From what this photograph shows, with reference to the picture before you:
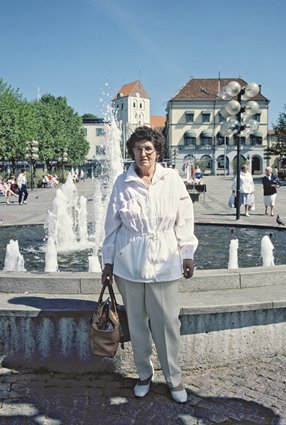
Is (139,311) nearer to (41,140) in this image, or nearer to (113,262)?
(113,262)

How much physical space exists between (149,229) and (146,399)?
1.33 metres

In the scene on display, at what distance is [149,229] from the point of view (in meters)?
3.68

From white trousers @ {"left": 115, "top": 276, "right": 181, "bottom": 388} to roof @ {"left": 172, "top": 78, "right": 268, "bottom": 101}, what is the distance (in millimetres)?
79544

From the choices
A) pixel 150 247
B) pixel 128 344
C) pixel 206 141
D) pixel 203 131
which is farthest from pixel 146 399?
pixel 203 131

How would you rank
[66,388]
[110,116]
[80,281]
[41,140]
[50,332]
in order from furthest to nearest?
[41,140], [110,116], [80,281], [50,332], [66,388]

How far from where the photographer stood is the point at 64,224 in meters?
10.9

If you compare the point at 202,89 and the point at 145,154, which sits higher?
the point at 202,89

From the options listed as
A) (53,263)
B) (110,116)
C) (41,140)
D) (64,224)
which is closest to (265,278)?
(53,263)

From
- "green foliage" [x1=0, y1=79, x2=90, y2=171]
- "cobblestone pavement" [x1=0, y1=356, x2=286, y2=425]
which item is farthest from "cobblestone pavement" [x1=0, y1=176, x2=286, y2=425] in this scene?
"green foliage" [x1=0, y1=79, x2=90, y2=171]

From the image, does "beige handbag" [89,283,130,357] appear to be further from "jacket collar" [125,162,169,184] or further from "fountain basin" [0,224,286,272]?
"fountain basin" [0,224,286,272]

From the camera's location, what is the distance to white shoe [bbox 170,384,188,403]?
149 inches

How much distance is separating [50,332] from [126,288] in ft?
3.58

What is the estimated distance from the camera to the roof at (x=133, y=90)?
382ft

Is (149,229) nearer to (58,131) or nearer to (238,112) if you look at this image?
(238,112)
